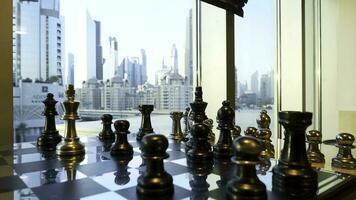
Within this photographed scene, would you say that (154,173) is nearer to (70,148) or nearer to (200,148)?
(200,148)

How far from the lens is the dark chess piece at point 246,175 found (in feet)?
1.82

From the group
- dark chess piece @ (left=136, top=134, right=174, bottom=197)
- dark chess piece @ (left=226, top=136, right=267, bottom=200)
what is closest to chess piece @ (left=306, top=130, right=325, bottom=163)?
dark chess piece @ (left=226, top=136, right=267, bottom=200)

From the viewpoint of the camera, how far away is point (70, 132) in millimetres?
1007

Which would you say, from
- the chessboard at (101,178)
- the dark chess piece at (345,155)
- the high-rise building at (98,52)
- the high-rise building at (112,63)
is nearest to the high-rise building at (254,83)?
the high-rise building at (112,63)

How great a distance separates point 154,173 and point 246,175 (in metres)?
0.20

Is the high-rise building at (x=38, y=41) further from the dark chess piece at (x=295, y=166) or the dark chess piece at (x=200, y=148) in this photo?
the dark chess piece at (x=295, y=166)

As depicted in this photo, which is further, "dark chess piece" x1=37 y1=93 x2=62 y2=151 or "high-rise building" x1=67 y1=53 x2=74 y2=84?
"high-rise building" x1=67 y1=53 x2=74 y2=84

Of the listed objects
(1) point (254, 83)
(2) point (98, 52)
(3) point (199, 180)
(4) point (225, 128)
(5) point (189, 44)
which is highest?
(5) point (189, 44)

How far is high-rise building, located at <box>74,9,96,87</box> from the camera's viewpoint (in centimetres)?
175

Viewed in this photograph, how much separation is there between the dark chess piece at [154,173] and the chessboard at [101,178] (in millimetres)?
22

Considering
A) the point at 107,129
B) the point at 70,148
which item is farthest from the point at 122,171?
the point at 107,129

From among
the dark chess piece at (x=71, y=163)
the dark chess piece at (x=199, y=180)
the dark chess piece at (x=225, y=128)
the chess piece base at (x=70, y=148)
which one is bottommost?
the dark chess piece at (x=199, y=180)

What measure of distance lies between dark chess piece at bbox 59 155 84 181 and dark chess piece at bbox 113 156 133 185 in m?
0.11

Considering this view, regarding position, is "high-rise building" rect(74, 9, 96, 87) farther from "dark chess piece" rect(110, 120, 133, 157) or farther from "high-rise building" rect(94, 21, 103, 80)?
"dark chess piece" rect(110, 120, 133, 157)
